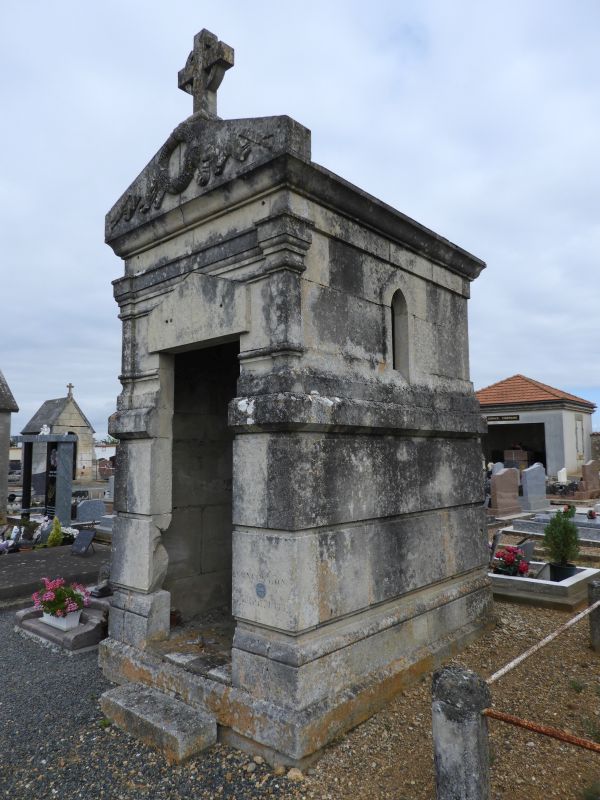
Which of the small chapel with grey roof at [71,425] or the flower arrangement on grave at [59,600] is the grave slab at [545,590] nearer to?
the flower arrangement on grave at [59,600]

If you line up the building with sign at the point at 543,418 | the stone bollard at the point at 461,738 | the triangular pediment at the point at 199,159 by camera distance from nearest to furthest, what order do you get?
the stone bollard at the point at 461,738, the triangular pediment at the point at 199,159, the building with sign at the point at 543,418

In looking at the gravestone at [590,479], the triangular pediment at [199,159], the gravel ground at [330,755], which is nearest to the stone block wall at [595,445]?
the gravestone at [590,479]

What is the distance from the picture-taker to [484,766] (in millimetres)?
2549

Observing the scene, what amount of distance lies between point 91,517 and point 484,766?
1235 cm

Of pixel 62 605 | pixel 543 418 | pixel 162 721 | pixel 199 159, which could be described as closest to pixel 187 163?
pixel 199 159

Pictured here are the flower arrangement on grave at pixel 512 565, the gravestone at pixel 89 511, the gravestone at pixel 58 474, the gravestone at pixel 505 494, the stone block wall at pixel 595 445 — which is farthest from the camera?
the stone block wall at pixel 595 445

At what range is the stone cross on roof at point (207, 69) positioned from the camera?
455 cm

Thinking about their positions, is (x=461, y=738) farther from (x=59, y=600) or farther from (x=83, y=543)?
(x=83, y=543)

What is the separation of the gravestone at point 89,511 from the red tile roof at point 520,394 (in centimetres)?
1516

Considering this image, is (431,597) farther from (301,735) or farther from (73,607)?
(73,607)

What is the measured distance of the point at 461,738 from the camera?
2523 millimetres

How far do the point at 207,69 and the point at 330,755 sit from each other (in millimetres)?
5260

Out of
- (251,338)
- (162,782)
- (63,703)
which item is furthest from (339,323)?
(63,703)

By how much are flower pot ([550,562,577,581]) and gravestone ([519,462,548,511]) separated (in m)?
8.23
